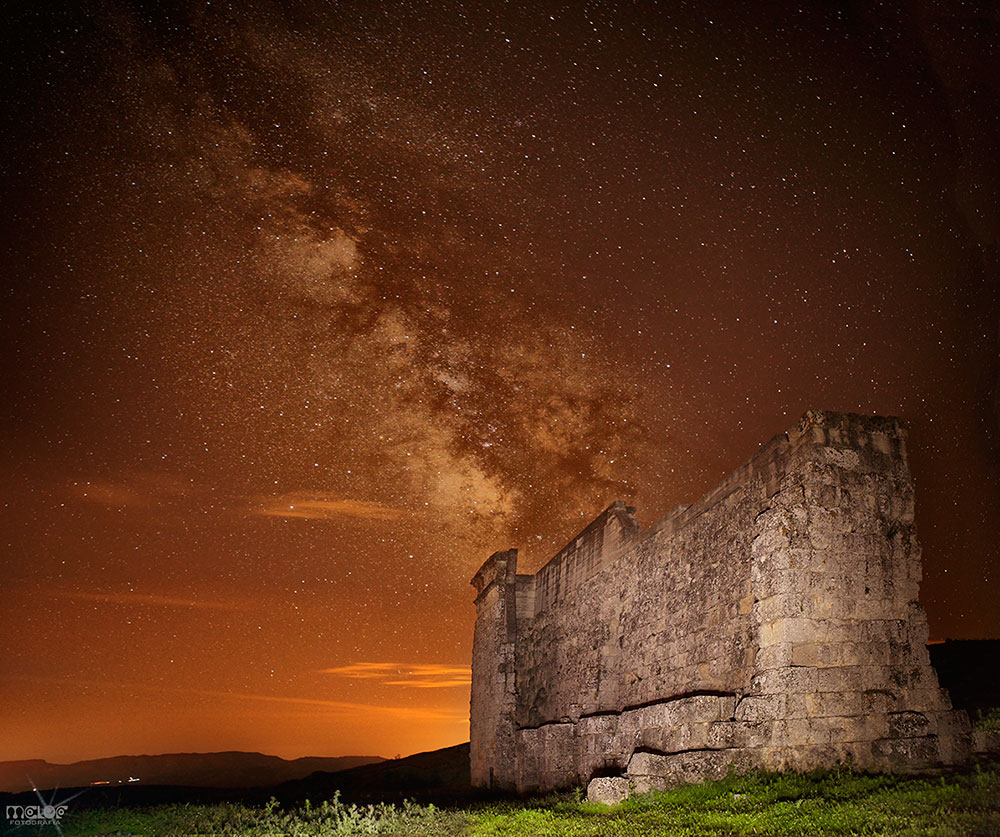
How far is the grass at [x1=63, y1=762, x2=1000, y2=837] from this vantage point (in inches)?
207

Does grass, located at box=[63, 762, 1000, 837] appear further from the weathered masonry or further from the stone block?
the weathered masonry

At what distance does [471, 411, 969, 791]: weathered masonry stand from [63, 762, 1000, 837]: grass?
0.53 meters

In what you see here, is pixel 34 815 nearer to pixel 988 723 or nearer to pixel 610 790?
pixel 610 790

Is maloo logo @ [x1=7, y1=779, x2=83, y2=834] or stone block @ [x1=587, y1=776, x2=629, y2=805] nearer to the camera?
stone block @ [x1=587, y1=776, x2=629, y2=805]

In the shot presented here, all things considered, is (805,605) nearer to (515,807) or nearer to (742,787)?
(742,787)

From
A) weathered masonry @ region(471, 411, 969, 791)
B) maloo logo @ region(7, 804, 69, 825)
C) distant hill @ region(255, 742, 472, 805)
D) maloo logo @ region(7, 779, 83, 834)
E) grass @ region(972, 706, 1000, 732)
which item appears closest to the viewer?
weathered masonry @ region(471, 411, 969, 791)

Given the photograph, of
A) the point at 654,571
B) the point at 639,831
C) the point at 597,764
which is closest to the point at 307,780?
the point at 597,764

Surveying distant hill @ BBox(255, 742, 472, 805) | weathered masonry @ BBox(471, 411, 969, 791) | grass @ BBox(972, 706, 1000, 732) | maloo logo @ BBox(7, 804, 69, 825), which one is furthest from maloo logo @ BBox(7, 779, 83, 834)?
distant hill @ BBox(255, 742, 472, 805)

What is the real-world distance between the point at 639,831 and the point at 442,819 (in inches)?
157

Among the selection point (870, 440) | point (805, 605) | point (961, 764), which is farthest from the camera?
point (870, 440)

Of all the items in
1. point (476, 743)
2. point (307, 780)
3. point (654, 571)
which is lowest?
point (307, 780)

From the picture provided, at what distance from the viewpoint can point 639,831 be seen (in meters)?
6.62

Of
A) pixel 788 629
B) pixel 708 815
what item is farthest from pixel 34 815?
pixel 788 629

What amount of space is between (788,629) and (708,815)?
2212 mm
